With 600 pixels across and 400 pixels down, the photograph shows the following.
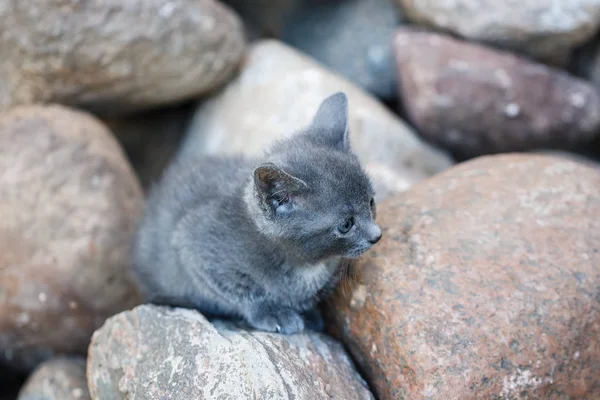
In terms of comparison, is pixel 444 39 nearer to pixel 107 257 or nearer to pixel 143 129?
pixel 143 129

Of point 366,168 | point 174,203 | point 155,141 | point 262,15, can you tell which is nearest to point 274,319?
Answer: point 174,203

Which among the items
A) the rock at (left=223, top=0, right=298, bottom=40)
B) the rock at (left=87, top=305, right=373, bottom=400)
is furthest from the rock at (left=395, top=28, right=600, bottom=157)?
the rock at (left=87, top=305, right=373, bottom=400)

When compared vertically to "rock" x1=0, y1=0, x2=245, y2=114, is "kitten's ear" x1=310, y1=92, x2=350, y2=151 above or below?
above

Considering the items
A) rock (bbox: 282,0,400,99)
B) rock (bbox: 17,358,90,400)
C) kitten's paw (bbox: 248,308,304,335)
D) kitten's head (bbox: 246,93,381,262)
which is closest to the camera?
kitten's head (bbox: 246,93,381,262)

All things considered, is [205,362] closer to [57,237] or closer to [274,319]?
[274,319]

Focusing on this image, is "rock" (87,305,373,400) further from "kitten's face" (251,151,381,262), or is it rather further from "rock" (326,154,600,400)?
"kitten's face" (251,151,381,262)

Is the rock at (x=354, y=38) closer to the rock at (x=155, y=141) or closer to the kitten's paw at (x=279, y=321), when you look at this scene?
the rock at (x=155, y=141)

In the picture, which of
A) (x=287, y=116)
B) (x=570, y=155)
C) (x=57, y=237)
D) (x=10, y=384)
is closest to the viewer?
(x=57, y=237)
